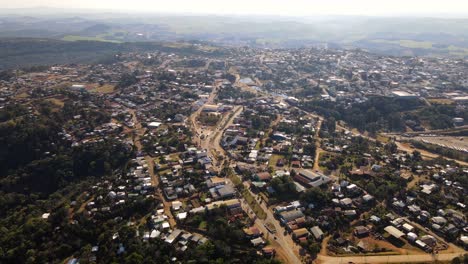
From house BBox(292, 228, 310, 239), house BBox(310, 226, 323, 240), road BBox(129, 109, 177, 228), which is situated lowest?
road BBox(129, 109, 177, 228)

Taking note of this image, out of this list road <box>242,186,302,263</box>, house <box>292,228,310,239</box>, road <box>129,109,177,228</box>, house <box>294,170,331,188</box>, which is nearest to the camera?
road <box>242,186,302,263</box>

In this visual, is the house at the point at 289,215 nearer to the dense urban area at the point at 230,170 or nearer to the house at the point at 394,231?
the dense urban area at the point at 230,170

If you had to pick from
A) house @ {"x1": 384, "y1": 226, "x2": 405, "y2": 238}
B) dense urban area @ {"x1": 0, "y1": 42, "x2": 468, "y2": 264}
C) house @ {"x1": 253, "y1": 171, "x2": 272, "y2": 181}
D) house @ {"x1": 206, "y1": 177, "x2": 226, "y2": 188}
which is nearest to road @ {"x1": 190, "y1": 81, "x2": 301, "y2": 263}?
dense urban area @ {"x1": 0, "y1": 42, "x2": 468, "y2": 264}

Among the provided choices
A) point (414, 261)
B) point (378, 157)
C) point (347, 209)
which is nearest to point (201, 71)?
point (378, 157)

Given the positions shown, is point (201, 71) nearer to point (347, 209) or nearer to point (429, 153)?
point (429, 153)

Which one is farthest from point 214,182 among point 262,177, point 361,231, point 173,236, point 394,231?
point 394,231

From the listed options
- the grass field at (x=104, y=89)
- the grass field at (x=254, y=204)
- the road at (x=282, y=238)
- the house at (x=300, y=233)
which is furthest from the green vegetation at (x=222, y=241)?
the grass field at (x=104, y=89)

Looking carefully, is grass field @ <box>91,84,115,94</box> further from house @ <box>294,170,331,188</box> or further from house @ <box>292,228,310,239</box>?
house @ <box>292,228,310,239</box>
